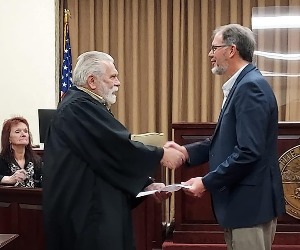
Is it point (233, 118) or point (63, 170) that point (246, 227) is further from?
point (63, 170)

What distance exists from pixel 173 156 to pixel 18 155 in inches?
76.4

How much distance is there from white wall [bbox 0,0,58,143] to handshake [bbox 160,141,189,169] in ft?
13.5

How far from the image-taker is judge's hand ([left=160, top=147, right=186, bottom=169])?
2.87 m

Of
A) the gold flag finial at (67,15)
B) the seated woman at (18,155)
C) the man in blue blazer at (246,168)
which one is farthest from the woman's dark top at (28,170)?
the gold flag finial at (67,15)

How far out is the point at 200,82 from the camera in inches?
267

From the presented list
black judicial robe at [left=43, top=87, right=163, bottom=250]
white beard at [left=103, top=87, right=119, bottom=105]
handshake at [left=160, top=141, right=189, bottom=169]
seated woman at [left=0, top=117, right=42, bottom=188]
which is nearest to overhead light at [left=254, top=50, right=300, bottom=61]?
seated woman at [left=0, top=117, right=42, bottom=188]

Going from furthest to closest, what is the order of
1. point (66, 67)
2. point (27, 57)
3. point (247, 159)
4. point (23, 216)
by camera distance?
point (27, 57) < point (66, 67) < point (23, 216) < point (247, 159)

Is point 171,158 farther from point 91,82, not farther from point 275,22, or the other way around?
point 275,22

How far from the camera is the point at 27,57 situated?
6855 millimetres

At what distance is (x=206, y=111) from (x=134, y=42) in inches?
48.3

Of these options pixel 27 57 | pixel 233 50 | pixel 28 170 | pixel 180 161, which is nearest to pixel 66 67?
pixel 27 57

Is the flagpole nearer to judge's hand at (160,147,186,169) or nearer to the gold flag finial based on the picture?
the gold flag finial

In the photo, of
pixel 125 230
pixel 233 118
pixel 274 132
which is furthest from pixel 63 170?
pixel 274 132

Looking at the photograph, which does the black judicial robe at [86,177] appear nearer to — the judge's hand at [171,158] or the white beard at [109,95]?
the white beard at [109,95]
